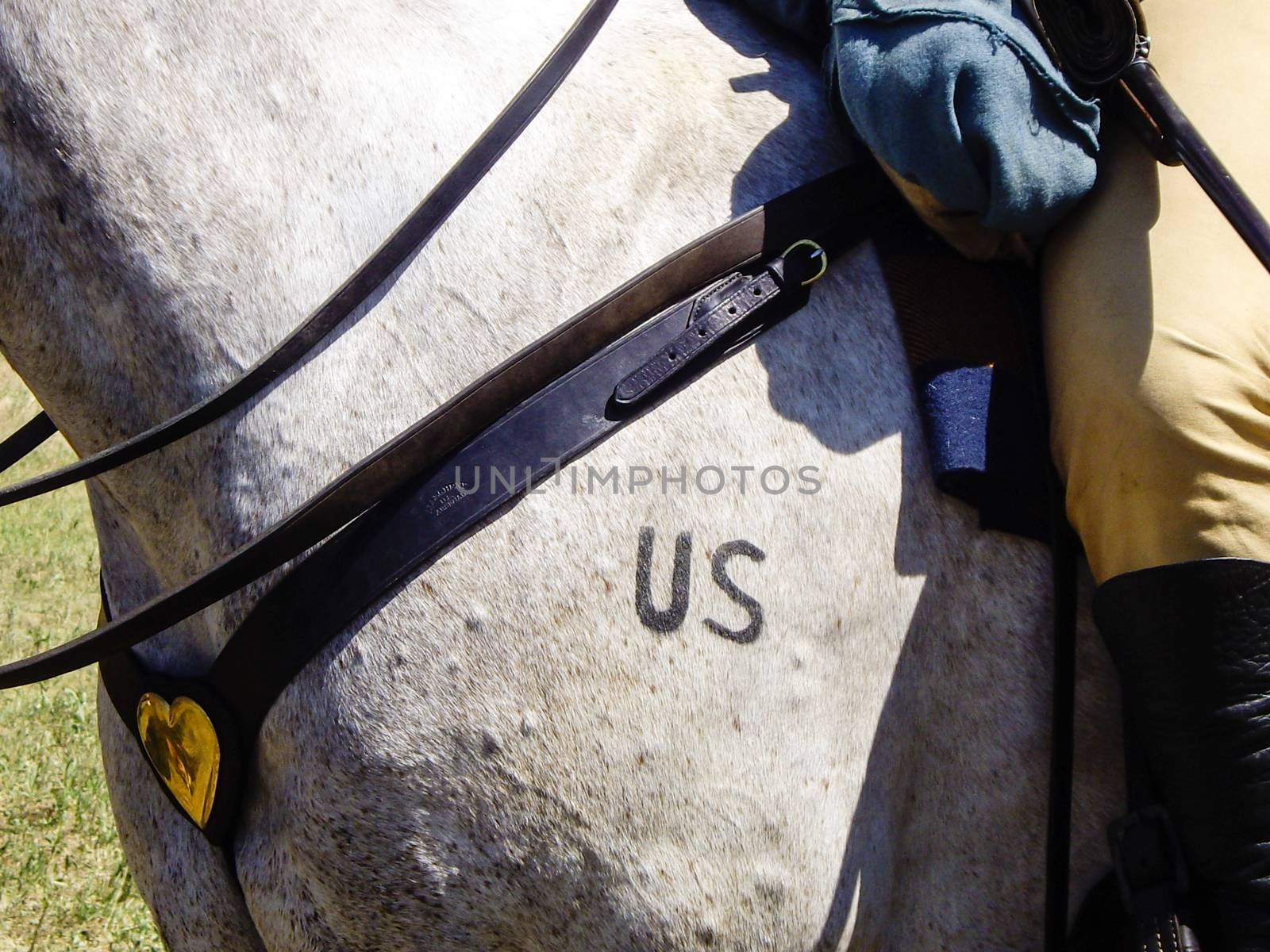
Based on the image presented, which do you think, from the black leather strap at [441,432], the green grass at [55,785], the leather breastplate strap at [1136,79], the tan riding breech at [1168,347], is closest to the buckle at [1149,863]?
the tan riding breech at [1168,347]

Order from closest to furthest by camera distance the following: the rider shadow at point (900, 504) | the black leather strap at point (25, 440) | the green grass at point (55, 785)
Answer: the rider shadow at point (900, 504)
the black leather strap at point (25, 440)
the green grass at point (55, 785)

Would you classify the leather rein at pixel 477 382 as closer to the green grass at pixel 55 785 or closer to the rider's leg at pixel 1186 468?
the rider's leg at pixel 1186 468

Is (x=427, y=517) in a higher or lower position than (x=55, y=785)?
lower

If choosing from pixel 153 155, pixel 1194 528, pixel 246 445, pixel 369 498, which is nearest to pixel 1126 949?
pixel 1194 528

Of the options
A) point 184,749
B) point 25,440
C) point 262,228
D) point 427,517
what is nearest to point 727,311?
point 427,517

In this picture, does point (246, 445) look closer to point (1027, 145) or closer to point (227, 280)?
point (227, 280)

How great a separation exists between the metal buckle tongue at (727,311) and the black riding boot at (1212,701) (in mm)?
513

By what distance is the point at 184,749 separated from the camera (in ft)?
4.42

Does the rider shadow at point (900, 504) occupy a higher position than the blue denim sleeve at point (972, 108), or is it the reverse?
the blue denim sleeve at point (972, 108)

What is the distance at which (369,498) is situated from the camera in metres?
1.22

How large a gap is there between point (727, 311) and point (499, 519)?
0.36m

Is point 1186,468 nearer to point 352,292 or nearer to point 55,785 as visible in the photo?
point 352,292

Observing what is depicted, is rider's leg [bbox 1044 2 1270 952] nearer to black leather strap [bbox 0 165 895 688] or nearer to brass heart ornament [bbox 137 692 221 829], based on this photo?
black leather strap [bbox 0 165 895 688]

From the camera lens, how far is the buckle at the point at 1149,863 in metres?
1.37
